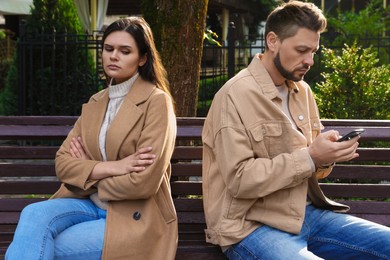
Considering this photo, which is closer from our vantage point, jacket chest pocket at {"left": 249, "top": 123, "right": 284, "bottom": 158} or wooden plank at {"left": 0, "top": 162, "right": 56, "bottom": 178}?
jacket chest pocket at {"left": 249, "top": 123, "right": 284, "bottom": 158}

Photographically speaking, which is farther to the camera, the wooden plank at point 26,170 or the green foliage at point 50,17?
the green foliage at point 50,17

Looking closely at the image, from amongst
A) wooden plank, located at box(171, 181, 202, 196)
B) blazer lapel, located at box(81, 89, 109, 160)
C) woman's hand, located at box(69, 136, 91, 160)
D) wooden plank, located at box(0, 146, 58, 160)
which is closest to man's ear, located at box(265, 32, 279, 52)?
blazer lapel, located at box(81, 89, 109, 160)

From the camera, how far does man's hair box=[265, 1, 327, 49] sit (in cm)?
369

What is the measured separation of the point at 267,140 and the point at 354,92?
13.5 ft

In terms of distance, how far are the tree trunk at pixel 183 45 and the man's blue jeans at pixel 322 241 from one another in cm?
246

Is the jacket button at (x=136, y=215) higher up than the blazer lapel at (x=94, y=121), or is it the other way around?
the blazer lapel at (x=94, y=121)

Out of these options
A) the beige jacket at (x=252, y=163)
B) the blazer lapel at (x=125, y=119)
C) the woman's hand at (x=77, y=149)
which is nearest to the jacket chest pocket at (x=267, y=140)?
the beige jacket at (x=252, y=163)

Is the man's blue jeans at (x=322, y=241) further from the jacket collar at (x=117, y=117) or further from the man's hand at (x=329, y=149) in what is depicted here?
the jacket collar at (x=117, y=117)

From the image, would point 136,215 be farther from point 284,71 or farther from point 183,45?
point 183,45

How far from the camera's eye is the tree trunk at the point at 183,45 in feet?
20.7

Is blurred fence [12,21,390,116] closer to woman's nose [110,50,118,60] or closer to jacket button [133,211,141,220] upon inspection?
woman's nose [110,50,118,60]

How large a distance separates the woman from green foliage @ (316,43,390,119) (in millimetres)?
3645

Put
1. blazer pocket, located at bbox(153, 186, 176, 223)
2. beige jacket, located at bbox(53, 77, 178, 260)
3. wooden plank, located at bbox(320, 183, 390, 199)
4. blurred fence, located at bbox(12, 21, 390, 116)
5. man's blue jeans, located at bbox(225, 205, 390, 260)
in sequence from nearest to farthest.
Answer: man's blue jeans, located at bbox(225, 205, 390, 260) < beige jacket, located at bbox(53, 77, 178, 260) < blazer pocket, located at bbox(153, 186, 176, 223) < wooden plank, located at bbox(320, 183, 390, 199) < blurred fence, located at bbox(12, 21, 390, 116)

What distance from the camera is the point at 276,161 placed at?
3.58 m
